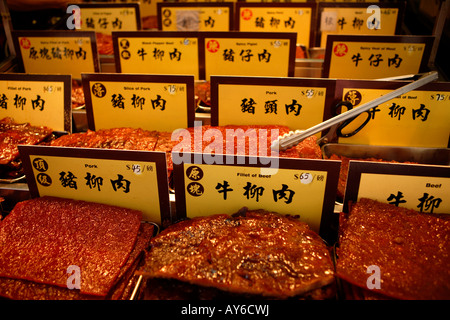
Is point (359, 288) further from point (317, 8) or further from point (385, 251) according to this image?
point (317, 8)

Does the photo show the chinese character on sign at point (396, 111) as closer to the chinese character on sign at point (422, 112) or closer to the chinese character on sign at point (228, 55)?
the chinese character on sign at point (422, 112)

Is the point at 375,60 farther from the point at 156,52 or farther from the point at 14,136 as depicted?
the point at 14,136

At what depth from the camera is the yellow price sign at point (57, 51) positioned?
11.4ft

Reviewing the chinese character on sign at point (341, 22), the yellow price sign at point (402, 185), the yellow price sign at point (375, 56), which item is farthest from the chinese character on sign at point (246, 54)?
the yellow price sign at point (402, 185)

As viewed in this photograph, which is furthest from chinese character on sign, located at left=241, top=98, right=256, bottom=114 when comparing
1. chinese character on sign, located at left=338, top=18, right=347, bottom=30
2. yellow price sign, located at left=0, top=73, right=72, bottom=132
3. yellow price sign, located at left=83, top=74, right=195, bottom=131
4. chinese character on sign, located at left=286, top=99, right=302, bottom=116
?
chinese character on sign, located at left=338, top=18, right=347, bottom=30

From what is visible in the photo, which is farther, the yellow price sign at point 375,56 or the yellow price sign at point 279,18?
the yellow price sign at point 279,18

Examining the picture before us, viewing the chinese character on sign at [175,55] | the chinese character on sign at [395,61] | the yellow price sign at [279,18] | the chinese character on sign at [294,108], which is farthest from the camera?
the yellow price sign at [279,18]

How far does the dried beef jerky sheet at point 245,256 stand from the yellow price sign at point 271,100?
1028mm

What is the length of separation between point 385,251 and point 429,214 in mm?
450

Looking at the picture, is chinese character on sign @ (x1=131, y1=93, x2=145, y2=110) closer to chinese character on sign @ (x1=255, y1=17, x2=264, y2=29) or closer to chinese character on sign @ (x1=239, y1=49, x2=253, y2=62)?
chinese character on sign @ (x1=239, y1=49, x2=253, y2=62)

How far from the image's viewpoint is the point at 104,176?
2121 mm

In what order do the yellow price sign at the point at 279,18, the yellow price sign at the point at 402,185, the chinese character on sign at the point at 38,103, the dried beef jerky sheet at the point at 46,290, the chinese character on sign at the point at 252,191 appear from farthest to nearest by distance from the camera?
the yellow price sign at the point at 279,18 → the chinese character on sign at the point at 38,103 → the chinese character on sign at the point at 252,191 → the yellow price sign at the point at 402,185 → the dried beef jerky sheet at the point at 46,290

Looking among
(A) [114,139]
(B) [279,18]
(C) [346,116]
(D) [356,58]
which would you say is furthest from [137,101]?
(B) [279,18]
